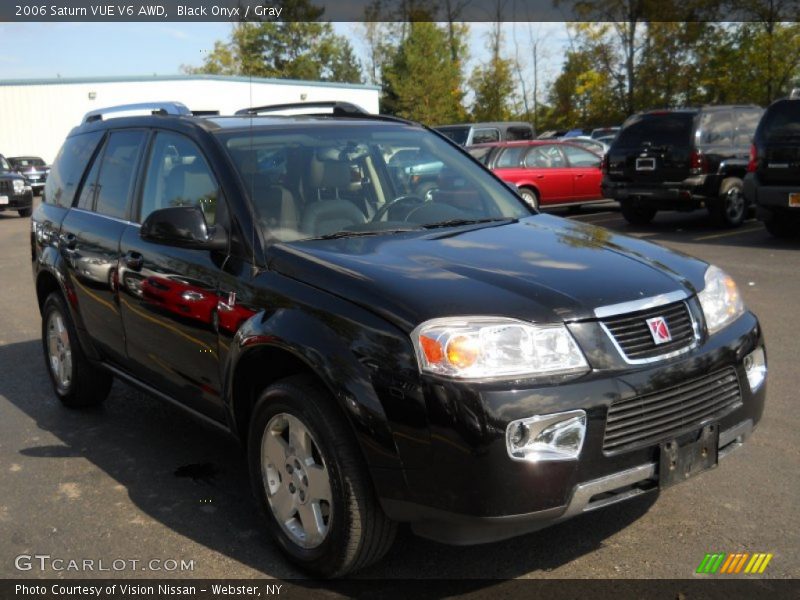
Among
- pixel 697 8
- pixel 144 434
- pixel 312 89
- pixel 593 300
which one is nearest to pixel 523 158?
pixel 144 434

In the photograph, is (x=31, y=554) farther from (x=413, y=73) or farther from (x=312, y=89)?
(x=312, y=89)

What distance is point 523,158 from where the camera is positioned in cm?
1695

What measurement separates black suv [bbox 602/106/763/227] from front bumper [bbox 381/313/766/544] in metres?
→ 11.3

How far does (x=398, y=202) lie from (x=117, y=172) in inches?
69.5

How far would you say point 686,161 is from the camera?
539 inches

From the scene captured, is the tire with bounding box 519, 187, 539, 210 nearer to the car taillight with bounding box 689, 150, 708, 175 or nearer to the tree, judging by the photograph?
the car taillight with bounding box 689, 150, 708, 175

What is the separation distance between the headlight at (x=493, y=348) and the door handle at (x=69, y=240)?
301cm

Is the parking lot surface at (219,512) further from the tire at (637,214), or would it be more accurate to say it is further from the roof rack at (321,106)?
the tire at (637,214)

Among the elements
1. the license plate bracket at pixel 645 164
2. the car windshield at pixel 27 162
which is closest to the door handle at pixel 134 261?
the license plate bracket at pixel 645 164

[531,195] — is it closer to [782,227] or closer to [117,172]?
[782,227]

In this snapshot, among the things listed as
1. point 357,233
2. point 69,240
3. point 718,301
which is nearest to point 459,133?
point 69,240

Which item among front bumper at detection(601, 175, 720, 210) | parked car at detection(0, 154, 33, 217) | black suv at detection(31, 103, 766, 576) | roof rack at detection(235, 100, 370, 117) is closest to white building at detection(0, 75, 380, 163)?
parked car at detection(0, 154, 33, 217)

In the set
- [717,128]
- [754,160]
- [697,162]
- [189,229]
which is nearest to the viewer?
[189,229]

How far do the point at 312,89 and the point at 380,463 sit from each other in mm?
48479
